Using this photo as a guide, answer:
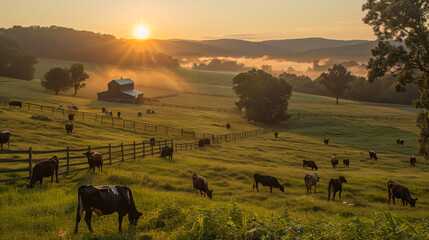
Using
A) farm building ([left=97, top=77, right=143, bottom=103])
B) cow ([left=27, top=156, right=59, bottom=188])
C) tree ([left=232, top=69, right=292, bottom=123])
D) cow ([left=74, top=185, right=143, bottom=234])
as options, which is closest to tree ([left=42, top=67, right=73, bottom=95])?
farm building ([left=97, top=77, right=143, bottom=103])

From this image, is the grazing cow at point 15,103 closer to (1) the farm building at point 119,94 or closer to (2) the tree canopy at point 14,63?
(1) the farm building at point 119,94

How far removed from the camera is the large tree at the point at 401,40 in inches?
1009

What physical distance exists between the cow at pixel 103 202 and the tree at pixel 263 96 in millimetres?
65625

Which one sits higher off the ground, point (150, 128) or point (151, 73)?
point (151, 73)

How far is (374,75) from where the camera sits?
27.5 meters

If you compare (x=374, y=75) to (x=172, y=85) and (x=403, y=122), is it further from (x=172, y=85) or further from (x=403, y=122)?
(x=172, y=85)

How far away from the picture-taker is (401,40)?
86.8 ft

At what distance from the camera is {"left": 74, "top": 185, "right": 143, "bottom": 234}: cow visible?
8758 mm

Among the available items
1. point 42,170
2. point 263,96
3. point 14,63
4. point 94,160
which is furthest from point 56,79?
point 42,170

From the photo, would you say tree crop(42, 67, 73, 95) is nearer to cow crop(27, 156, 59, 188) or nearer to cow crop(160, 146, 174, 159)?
cow crop(160, 146, 174, 159)

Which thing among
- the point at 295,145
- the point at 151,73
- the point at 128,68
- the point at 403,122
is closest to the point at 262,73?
the point at 403,122

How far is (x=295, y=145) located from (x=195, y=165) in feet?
75.5

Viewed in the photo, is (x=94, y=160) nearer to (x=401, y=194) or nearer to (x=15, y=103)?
(x=401, y=194)

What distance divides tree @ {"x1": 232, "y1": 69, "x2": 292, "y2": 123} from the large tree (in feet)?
148
